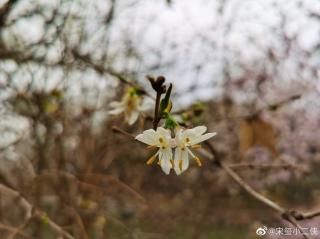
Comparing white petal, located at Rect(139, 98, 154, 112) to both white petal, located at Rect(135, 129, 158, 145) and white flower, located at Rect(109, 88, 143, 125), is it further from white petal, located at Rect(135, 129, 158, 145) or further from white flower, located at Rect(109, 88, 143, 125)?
white petal, located at Rect(135, 129, 158, 145)

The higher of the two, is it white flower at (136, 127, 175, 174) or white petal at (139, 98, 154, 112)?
white flower at (136, 127, 175, 174)

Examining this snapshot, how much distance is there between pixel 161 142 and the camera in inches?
41.1

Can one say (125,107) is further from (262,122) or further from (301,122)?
(301,122)

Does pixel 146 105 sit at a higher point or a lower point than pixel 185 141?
lower

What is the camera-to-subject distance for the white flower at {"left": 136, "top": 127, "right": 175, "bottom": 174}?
3.29ft

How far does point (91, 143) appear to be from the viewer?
341cm

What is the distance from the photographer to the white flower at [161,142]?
1004mm

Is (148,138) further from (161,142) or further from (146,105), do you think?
(146,105)

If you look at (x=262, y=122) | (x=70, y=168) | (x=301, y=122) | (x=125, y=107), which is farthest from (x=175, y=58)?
(x=301, y=122)

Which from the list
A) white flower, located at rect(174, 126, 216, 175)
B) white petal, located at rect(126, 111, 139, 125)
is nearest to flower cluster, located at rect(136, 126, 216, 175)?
white flower, located at rect(174, 126, 216, 175)

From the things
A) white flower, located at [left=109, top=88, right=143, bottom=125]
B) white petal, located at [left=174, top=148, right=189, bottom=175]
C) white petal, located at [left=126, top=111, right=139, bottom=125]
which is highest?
white petal, located at [left=174, top=148, right=189, bottom=175]

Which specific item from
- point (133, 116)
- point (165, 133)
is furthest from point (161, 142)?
point (133, 116)

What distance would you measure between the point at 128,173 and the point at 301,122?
279cm

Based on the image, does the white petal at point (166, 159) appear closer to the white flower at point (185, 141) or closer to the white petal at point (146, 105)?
the white flower at point (185, 141)
